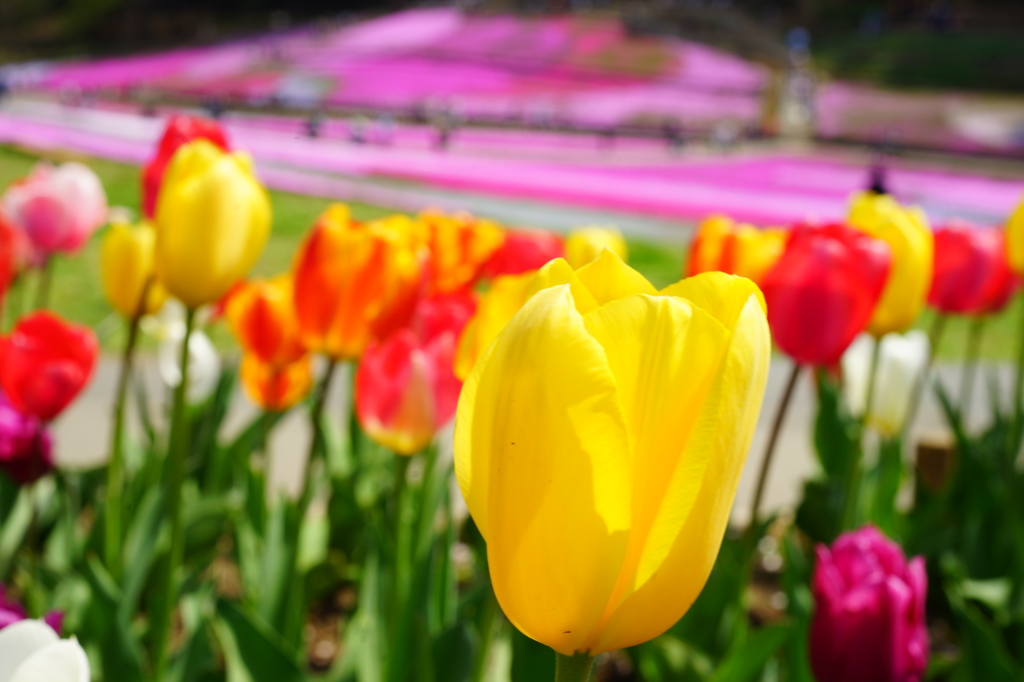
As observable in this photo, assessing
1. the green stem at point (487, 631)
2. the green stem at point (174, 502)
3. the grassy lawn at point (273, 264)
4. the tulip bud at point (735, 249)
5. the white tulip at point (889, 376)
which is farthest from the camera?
the grassy lawn at point (273, 264)

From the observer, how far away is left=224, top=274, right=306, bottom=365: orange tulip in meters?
1.38

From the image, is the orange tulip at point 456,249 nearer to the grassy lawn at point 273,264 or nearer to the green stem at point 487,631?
the green stem at point 487,631

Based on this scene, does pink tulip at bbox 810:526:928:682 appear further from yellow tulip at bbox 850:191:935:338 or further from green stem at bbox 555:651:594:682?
green stem at bbox 555:651:594:682

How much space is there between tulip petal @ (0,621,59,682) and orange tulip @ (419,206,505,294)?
3.73 ft

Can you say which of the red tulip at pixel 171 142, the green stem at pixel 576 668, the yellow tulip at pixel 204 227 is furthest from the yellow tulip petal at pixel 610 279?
the red tulip at pixel 171 142

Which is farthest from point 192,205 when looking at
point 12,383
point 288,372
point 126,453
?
point 126,453

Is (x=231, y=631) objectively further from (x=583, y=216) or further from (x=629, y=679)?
(x=583, y=216)

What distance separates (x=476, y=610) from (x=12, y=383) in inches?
27.0

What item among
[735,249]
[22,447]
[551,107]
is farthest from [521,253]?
[551,107]

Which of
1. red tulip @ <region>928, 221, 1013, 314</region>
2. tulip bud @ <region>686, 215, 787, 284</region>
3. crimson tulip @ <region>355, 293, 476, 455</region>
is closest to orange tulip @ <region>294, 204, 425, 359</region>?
crimson tulip @ <region>355, 293, 476, 455</region>

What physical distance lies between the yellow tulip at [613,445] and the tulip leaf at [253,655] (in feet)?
2.48

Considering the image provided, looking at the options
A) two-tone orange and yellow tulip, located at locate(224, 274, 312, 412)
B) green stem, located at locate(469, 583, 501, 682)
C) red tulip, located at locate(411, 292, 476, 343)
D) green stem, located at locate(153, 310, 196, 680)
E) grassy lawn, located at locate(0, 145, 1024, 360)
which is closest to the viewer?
green stem, located at locate(469, 583, 501, 682)

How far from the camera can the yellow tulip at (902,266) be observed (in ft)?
3.83

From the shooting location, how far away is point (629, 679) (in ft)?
5.65
